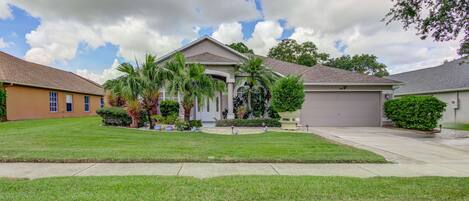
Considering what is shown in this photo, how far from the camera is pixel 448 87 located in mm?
18781

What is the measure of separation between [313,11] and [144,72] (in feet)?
39.7

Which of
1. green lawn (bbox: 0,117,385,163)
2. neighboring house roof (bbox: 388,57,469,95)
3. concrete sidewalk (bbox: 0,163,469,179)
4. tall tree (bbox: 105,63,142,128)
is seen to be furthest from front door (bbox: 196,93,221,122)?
neighboring house roof (bbox: 388,57,469,95)

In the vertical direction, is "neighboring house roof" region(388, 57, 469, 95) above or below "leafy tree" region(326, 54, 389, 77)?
below

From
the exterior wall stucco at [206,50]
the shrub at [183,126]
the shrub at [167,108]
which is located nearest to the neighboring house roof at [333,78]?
the exterior wall stucco at [206,50]

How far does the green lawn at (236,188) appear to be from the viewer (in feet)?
12.4

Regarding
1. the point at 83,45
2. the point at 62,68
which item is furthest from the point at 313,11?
the point at 62,68

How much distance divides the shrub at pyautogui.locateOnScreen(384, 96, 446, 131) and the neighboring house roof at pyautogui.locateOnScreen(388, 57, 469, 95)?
6500 mm

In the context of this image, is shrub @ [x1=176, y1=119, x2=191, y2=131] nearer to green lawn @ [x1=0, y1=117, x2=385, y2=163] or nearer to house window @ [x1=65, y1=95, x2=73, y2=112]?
green lawn @ [x1=0, y1=117, x2=385, y2=163]

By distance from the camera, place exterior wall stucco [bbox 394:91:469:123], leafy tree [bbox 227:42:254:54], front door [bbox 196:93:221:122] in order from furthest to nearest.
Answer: leafy tree [bbox 227:42:254:54] < exterior wall stucco [bbox 394:91:469:123] < front door [bbox 196:93:221:122]

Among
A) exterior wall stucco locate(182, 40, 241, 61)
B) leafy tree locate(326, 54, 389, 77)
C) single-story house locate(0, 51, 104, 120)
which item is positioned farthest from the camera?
leafy tree locate(326, 54, 389, 77)

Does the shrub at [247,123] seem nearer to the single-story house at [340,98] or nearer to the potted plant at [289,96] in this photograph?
the potted plant at [289,96]

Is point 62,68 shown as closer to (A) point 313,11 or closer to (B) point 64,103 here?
(B) point 64,103

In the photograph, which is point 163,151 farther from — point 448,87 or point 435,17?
point 448,87

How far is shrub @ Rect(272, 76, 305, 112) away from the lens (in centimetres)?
1305
